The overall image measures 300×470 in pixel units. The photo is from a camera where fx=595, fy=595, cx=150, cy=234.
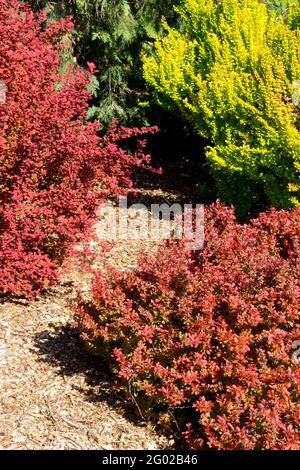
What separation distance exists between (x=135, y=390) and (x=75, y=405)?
34 cm

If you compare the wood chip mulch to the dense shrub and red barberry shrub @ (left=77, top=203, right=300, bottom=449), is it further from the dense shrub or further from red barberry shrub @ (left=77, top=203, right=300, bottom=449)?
the dense shrub

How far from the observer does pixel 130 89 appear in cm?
667

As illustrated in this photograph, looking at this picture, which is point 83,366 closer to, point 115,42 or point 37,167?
point 37,167

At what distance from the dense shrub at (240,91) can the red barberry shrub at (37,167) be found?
57.6 inches

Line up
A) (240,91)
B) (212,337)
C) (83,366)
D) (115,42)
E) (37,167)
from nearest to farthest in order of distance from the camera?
(212,337) → (83,366) → (37,167) → (240,91) → (115,42)

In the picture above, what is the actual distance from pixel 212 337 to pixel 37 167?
169cm

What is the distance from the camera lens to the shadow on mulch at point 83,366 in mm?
3248

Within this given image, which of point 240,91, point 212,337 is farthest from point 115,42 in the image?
point 212,337

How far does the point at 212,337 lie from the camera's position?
3193mm

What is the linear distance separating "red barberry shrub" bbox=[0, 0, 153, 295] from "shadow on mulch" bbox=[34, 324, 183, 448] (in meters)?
0.41

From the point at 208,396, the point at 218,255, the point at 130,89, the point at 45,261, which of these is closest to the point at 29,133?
the point at 45,261

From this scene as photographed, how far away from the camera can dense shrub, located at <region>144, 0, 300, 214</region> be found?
16.7 ft

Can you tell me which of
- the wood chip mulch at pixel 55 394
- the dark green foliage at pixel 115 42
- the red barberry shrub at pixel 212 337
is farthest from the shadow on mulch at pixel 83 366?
the dark green foliage at pixel 115 42

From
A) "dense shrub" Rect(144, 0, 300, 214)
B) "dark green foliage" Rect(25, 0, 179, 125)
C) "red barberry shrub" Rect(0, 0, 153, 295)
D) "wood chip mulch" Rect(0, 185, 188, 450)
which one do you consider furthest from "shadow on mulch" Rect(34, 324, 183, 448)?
"dark green foliage" Rect(25, 0, 179, 125)
